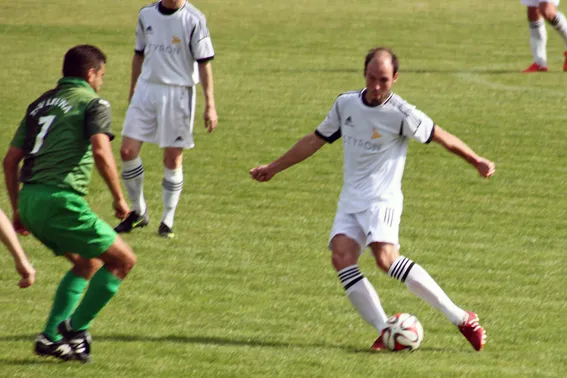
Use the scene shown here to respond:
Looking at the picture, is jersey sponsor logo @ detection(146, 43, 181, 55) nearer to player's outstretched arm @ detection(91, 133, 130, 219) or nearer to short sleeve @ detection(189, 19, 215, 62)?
short sleeve @ detection(189, 19, 215, 62)

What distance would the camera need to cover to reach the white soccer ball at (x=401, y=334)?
25.6 ft

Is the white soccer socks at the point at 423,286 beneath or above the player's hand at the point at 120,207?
beneath

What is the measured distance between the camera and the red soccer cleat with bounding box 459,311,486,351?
782 cm

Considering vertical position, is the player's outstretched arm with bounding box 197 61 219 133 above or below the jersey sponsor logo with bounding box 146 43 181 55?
below

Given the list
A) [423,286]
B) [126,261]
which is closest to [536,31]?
[423,286]

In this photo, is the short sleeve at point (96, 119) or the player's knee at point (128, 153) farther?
the player's knee at point (128, 153)

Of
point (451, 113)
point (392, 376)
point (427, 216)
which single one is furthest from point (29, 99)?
point (392, 376)

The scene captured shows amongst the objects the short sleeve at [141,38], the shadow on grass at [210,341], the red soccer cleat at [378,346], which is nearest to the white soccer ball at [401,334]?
the red soccer cleat at [378,346]

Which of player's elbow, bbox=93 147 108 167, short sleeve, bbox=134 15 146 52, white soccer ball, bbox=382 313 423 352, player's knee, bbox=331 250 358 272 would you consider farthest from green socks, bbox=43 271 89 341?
short sleeve, bbox=134 15 146 52

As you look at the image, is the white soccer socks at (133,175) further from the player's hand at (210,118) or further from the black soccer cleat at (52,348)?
the black soccer cleat at (52,348)

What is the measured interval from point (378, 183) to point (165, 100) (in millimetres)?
3549

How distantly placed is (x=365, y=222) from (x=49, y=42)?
15.5 metres

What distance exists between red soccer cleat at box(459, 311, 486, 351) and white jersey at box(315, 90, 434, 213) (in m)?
0.91

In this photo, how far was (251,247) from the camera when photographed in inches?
424
